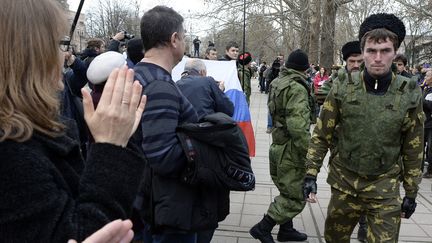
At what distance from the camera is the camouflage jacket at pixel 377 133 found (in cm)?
311

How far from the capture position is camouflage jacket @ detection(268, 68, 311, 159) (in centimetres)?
427

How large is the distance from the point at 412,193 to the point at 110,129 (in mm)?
2458

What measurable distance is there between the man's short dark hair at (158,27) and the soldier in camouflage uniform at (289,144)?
1.87 meters

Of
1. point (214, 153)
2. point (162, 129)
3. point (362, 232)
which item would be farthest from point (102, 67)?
point (362, 232)

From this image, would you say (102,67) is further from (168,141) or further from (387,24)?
(387,24)

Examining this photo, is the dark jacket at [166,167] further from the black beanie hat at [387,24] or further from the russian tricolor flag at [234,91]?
the russian tricolor flag at [234,91]

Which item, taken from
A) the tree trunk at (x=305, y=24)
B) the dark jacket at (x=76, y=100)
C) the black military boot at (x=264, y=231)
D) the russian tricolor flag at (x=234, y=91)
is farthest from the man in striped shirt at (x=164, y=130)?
the tree trunk at (x=305, y=24)

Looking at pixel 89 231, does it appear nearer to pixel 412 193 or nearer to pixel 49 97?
pixel 49 97

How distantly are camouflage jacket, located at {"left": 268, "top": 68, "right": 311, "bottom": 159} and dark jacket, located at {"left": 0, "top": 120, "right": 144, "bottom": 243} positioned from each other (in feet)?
9.81

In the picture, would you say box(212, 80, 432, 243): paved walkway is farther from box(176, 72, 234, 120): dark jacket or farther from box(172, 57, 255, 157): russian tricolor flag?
box(176, 72, 234, 120): dark jacket

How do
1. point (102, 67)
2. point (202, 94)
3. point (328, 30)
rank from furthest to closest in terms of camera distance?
point (328, 30)
point (202, 94)
point (102, 67)

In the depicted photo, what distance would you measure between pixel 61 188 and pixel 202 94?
8.24ft

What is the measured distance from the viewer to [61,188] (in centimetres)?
129

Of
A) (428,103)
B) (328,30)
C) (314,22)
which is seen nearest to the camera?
(428,103)
